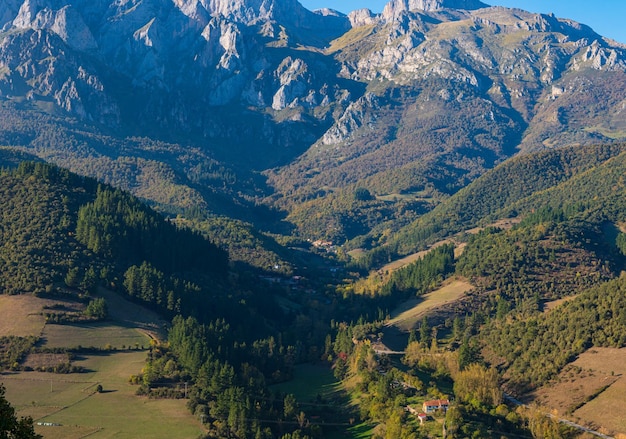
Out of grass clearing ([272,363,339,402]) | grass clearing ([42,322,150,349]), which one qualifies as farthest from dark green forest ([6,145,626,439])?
grass clearing ([42,322,150,349])

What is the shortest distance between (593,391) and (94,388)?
3387 inches

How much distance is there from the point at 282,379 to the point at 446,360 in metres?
34.6

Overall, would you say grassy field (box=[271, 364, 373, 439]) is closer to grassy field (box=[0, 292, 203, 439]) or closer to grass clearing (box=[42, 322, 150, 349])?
grassy field (box=[0, 292, 203, 439])

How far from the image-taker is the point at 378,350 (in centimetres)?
17312

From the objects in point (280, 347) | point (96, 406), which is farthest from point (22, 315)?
point (280, 347)

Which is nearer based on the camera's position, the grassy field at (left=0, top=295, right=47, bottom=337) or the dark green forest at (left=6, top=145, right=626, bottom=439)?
the dark green forest at (left=6, top=145, right=626, bottom=439)

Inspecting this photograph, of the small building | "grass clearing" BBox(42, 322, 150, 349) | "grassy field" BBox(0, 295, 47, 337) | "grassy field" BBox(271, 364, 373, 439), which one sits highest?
"grassy field" BBox(0, 295, 47, 337)

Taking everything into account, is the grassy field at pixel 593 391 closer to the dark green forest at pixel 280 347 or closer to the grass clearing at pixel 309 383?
the dark green forest at pixel 280 347

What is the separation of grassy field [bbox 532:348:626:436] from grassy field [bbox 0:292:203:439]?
6234 cm

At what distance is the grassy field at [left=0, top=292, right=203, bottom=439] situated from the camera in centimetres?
11250

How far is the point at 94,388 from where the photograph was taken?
128125mm

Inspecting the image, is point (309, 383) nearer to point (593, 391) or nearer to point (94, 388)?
point (94, 388)

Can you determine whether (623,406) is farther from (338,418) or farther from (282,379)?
(282,379)

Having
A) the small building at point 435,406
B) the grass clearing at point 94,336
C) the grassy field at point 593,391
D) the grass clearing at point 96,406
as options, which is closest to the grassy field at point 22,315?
the grass clearing at point 94,336
